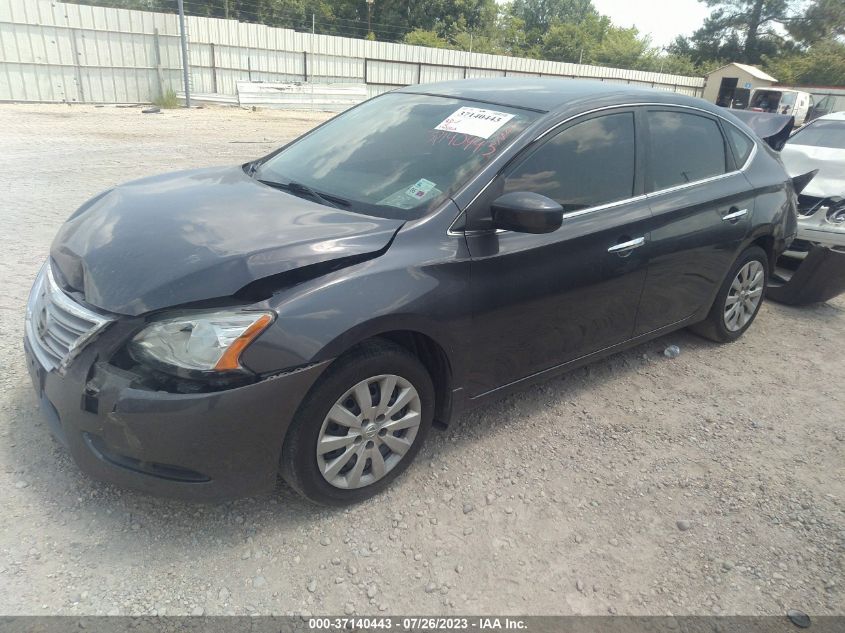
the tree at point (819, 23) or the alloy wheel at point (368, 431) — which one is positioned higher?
the tree at point (819, 23)

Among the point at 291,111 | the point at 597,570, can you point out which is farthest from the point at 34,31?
the point at 597,570

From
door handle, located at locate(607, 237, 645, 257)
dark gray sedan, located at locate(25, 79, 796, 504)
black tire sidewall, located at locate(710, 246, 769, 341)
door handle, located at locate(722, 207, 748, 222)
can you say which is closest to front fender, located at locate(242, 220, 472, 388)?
dark gray sedan, located at locate(25, 79, 796, 504)

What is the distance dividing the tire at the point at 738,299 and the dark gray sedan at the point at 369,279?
31 cm

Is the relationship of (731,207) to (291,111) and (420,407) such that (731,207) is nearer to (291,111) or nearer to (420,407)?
(420,407)

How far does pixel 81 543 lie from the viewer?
240cm

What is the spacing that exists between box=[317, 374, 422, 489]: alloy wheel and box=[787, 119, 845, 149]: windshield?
22.7 ft

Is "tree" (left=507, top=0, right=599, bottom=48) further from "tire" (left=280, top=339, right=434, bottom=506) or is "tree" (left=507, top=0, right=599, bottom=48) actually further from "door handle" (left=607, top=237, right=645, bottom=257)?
"tire" (left=280, top=339, right=434, bottom=506)

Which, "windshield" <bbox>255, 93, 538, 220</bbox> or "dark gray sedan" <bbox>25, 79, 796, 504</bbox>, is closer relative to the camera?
"dark gray sedan" <bbox>25, 79, 796, 504</bbox>

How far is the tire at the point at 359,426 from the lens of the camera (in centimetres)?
244

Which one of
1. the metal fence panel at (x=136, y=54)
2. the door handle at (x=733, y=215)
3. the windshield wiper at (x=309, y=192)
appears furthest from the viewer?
the metal fence panel at (x=136, y=54)

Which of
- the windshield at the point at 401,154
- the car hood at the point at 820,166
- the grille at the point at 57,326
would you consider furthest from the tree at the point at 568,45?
the grille at the point at 57,326

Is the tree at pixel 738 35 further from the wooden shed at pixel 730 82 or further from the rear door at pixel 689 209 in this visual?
the rear door at pixel 689 209

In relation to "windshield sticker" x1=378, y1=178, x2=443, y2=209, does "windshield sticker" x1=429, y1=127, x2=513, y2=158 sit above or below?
above

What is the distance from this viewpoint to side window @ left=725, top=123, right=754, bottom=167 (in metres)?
4.27
